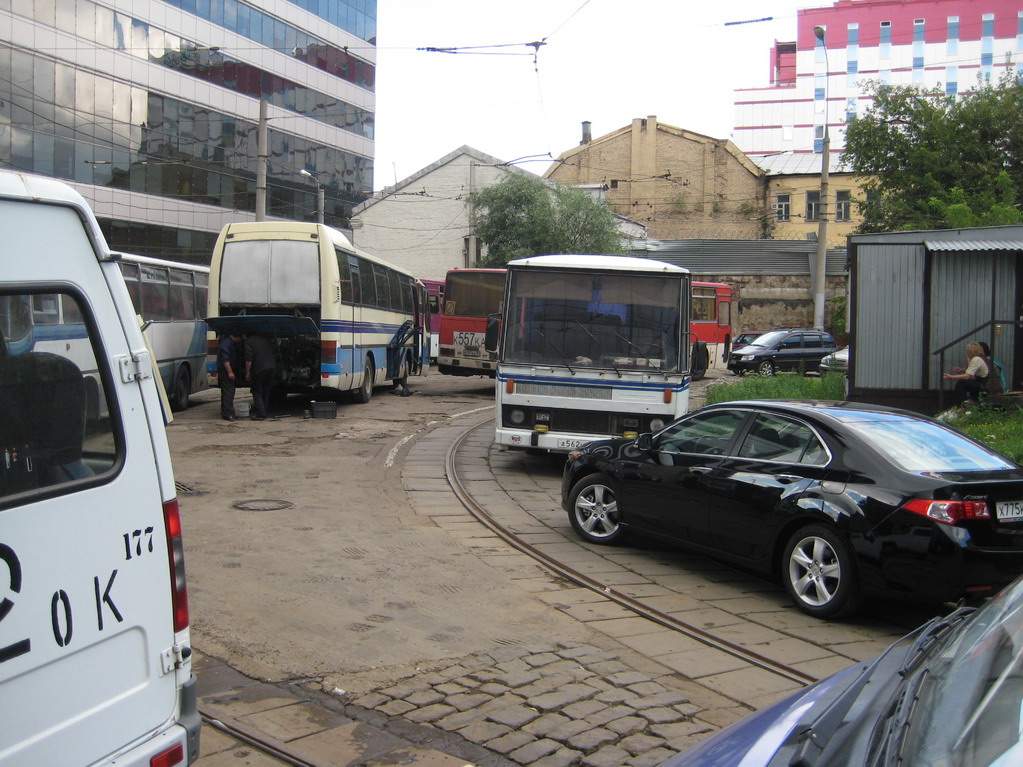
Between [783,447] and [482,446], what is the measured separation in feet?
28.0

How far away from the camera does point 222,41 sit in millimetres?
44375

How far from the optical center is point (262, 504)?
10.1 metres

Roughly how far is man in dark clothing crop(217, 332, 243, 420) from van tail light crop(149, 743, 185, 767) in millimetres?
15006

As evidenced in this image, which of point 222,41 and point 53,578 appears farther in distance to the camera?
point 222,41

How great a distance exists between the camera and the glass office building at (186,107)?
35.7 meters

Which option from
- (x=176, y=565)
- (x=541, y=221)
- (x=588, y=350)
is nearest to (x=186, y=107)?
(x=541, y=221)

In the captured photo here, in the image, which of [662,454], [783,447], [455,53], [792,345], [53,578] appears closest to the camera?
[53,578]

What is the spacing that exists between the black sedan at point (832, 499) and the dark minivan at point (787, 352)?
2576cm

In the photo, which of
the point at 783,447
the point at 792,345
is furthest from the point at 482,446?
the point at 792,345

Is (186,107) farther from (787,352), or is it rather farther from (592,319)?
(592,319)

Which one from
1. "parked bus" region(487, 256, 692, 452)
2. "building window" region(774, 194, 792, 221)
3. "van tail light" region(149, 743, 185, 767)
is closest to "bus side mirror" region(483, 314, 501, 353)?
"parked bus" region(487, 256, 692, 452)

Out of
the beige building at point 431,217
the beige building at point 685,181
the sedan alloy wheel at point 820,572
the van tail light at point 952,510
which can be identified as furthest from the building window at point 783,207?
the van tail light at point 952,510

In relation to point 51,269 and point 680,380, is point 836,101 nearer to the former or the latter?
point 680,380

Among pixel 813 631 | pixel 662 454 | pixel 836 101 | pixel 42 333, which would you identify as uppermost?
pixel 836 101
